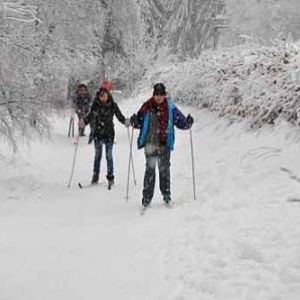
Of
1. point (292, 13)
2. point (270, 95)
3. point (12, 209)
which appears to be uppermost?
point (292, 13)

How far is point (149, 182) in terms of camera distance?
9023mm

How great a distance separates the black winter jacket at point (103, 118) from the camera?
11.2m

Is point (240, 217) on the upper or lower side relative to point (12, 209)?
upper

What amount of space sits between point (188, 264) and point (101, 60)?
70.4 ft

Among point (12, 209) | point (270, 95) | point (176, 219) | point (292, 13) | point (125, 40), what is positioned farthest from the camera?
point (125, 40)

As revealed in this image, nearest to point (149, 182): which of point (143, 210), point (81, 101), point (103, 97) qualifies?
point (143, 210)

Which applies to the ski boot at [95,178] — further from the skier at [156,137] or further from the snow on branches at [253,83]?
the snow on branches at [253,83]

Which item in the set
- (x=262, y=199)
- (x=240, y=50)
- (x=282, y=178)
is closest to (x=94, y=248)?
(x=262, y=199)

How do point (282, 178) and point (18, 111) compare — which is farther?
point (18, 111)

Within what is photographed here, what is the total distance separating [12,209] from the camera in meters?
9.53

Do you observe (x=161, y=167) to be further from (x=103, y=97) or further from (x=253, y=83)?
(x=253, y=83)

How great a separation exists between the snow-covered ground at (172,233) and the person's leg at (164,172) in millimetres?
256

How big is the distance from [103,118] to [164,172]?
8.13 ft

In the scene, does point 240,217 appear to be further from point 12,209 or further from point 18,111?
point 18,111
